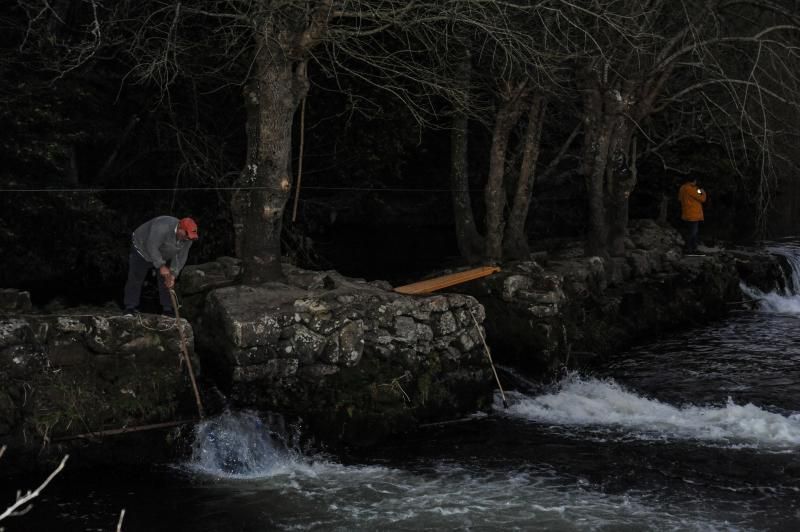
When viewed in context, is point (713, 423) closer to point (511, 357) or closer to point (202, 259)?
point (511, 357)

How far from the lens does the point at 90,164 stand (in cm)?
1705

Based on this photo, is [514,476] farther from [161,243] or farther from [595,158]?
[595,158]

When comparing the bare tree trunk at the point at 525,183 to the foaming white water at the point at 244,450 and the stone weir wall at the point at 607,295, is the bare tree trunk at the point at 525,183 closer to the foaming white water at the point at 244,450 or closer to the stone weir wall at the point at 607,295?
the stone weir wall at the point at 607,295

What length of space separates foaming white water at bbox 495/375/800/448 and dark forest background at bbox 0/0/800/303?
366 cm

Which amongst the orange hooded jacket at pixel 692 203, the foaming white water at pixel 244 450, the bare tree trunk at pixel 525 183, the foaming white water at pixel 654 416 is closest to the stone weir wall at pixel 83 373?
the foaming white water at pixel 244 450

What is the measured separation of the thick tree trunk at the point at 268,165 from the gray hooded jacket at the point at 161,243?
2.80ft

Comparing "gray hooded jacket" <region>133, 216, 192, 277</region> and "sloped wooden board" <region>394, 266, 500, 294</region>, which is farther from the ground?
"gray hooded jacket" <region>133, 216, 192, 277</region>

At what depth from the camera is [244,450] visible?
31.2 feet

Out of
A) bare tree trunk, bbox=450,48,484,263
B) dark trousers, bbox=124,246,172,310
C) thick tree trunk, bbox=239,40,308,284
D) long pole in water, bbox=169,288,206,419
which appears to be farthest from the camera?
bare tree trunk, bbox=450,48,484,263

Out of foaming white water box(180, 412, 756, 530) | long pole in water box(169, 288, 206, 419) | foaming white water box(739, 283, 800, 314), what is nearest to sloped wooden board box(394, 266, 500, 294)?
long pole in water box(169, 288, 206, 419)

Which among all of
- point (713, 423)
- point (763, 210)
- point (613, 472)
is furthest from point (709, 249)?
point (613, 472)

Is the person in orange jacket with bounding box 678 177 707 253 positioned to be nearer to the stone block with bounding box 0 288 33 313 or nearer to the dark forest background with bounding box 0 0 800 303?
the dark forest background with bounding box 0 0 800 303

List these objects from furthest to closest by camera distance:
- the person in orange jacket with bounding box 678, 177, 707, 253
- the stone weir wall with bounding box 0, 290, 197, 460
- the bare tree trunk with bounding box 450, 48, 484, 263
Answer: the person in orange jacket with bounding box 678, 177, 707, 253
the bare tree trunk with bounding box 450, 48, 484, 263
the stone weir wall with bounding box 0, 290, 197, 460

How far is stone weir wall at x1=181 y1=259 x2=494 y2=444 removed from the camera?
10.2 m
